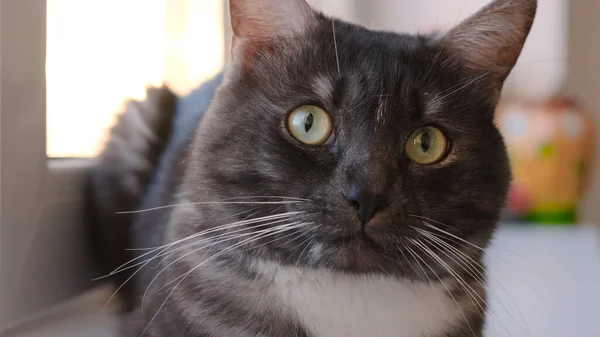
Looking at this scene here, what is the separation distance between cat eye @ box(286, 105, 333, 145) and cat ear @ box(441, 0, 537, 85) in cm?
25

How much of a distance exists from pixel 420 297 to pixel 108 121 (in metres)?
0.79

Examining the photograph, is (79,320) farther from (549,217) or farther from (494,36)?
(549,217)

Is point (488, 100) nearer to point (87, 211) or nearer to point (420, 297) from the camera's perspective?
point (420, 297)

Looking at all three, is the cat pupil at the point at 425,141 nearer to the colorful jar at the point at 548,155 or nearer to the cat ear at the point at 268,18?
the cat ear at the point at 268,18

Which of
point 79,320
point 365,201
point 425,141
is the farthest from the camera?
point 79,320

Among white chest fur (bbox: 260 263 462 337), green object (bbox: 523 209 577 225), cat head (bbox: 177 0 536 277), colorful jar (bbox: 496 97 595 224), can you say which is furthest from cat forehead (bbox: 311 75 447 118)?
green object (bbox: 523 209 577 225)

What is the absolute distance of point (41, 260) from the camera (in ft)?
3.44

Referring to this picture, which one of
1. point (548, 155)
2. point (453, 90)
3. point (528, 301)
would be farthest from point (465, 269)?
point (548, 155)

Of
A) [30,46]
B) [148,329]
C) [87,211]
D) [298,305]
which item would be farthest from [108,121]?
[298,305]

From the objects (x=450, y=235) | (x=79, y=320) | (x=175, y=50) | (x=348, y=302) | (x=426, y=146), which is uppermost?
(x=175, y=50)

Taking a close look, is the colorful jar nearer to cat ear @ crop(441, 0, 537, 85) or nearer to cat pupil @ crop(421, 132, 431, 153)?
cat ear @ crop(441, 0, 537, 85)

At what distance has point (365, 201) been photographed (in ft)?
2.35

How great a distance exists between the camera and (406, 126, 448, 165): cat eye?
31.9 inches

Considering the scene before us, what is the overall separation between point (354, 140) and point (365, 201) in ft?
0.29
